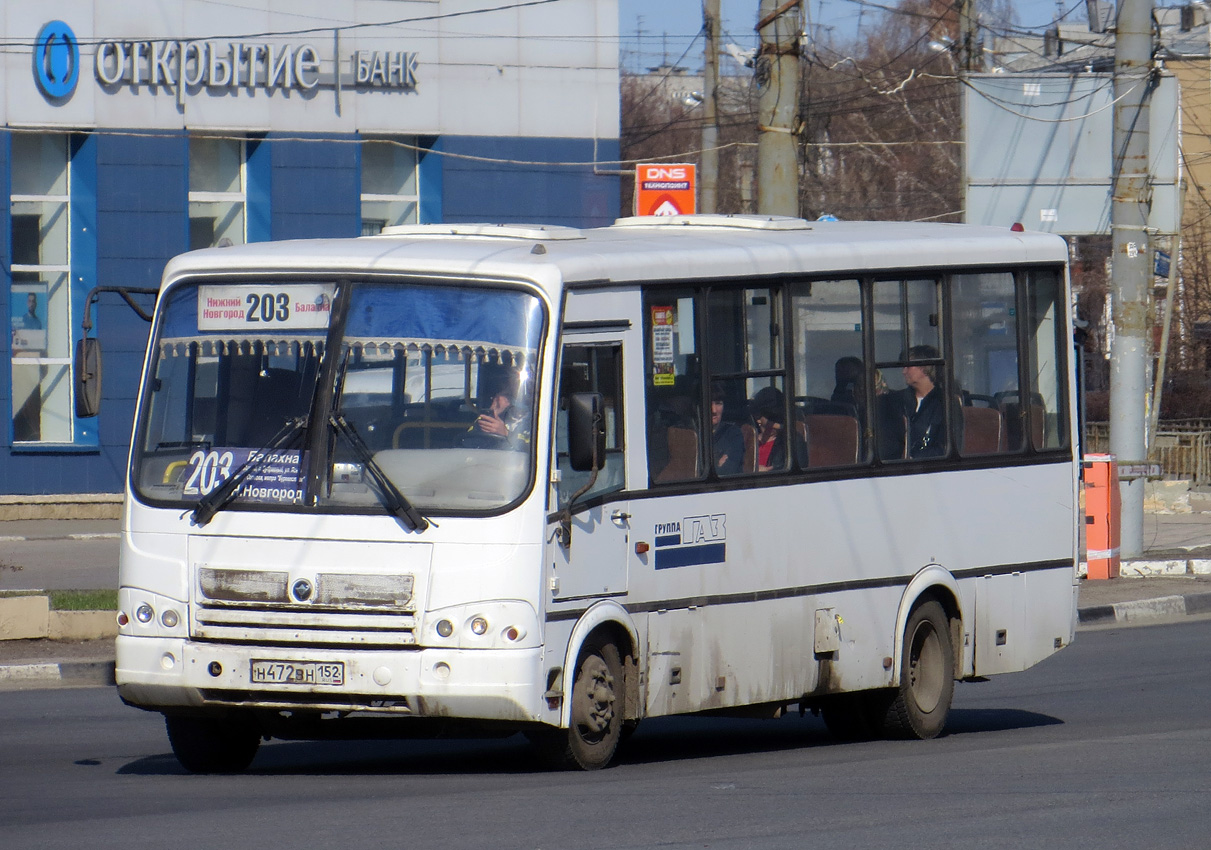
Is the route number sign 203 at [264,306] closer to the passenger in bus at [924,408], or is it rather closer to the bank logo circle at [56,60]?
the passenger in bus at [924,408]

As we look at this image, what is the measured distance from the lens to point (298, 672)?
800 cm

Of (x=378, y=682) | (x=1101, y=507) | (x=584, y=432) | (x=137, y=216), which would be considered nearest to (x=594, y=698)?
(x=378, y=682)

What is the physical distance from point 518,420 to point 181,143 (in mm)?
18158

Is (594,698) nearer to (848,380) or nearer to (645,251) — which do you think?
(645,251)

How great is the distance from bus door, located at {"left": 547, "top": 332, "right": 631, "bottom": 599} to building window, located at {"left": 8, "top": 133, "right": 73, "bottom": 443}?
17.8m

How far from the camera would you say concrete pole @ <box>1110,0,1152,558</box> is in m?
18.8

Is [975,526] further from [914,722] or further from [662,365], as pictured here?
[662,365]

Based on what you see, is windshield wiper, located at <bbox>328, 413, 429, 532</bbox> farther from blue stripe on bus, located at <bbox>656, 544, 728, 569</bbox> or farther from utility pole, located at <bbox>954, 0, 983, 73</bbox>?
utility pole, located at <bbox>954, 0, 983, 73</bbox>

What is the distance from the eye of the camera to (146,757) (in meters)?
9.35

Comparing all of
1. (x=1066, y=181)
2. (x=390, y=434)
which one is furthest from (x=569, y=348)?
(x=1066, y=181)

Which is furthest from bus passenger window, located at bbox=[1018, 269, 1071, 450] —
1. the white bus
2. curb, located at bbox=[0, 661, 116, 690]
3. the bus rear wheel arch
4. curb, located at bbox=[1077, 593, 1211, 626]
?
curb, located at bbox=[0, 661, 116, 690]

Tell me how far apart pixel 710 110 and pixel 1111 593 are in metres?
11.7

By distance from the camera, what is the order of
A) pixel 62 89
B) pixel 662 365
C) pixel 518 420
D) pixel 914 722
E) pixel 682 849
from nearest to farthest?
pixel 682 849 → pixel 518 420 → pixel 662 365 → pixel 914 722 → pixel 62 89

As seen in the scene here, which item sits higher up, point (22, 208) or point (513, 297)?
point (22, 208)
